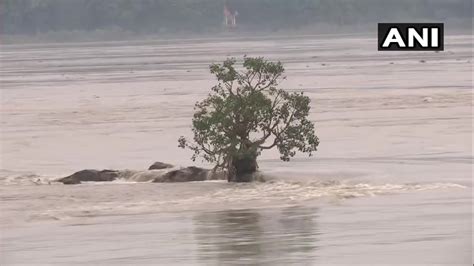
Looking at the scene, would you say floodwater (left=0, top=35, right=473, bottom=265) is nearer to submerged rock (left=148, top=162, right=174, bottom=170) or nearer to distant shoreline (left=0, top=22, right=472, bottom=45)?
submerged rock (left=148, top=162, right=174, bottom=170)

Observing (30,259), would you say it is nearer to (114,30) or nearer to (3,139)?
(3,139)

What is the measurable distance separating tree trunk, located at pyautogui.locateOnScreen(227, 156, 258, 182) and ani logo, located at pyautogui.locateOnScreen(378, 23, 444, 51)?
4.05 m

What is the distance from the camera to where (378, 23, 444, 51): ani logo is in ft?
58.2

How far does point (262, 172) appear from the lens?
2272 centimetres

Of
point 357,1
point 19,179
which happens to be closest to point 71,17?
point 357,1

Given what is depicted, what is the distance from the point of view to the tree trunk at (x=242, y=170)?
21891mm

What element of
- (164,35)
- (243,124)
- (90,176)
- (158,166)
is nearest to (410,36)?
(243,124)

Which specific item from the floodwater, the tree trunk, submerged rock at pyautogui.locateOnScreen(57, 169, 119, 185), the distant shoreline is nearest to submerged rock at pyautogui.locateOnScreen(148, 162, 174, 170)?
submerged rock at pyautogui.locateOnScreen(57, 169, 119, 185)

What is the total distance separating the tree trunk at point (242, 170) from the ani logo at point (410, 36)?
159 inches

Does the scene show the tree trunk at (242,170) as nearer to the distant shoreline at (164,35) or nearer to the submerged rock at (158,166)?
the submerged rock at (158,166)

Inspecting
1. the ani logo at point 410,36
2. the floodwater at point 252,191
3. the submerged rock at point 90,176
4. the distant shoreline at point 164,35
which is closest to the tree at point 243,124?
the floodwater at point 252,191

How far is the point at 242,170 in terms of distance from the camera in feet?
72.1

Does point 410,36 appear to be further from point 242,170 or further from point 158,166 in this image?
point 158,166

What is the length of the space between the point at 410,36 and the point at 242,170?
461cm
